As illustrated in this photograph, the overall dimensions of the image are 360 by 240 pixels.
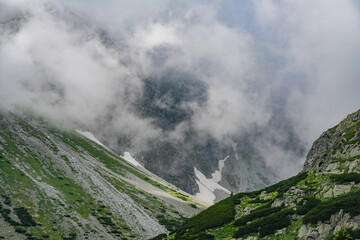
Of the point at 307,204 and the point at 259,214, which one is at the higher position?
the point at 259,214

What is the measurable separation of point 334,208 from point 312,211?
2875 millimetres

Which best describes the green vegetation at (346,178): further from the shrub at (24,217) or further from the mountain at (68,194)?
the shrub at (24,217)

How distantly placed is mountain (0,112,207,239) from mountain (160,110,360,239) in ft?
195

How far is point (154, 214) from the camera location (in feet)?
444

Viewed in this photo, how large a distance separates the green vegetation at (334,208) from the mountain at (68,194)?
79.4 meters

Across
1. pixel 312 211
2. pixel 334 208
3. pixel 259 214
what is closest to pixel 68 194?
pixel 259 214

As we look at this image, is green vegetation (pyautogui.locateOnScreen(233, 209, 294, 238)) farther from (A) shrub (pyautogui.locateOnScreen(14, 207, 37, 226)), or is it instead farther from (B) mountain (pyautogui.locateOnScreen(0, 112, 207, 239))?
(A) shrub (pyautogui.locateOnScreen(14, 207, 37, 226))

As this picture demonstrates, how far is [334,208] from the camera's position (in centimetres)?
3088

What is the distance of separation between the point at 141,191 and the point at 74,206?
51951 millimetres

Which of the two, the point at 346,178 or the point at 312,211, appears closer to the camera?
the point at 312,211

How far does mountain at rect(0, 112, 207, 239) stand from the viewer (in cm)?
9650

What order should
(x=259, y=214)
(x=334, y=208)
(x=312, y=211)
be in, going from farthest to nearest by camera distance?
(x=259, y=214) < (x=312, y=211) < (x=334, y=208)

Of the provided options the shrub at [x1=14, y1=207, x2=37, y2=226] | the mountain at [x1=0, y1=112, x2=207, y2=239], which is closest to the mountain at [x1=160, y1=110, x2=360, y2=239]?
the mountain at [x1=0, y1=112, x2=207, y2=239]

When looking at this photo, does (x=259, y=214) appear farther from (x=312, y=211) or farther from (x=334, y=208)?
(x=334, y=208)
